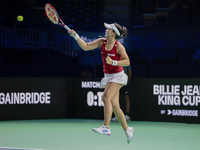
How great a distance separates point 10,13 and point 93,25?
4364mm

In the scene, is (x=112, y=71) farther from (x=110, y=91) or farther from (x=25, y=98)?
(x=25, y=98)

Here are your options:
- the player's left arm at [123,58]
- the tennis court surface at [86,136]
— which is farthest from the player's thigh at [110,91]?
the tennis court surface at [86,136]

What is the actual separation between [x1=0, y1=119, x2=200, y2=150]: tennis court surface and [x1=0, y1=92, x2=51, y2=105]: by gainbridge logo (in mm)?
549

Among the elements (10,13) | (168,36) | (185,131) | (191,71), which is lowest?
(185,131)

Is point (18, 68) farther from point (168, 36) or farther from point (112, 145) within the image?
point (112, 145)

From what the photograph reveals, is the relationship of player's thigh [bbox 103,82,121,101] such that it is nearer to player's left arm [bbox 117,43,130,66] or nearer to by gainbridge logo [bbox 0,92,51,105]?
player's left arm [bbox 117,43,130,66]

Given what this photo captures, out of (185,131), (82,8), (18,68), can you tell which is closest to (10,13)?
(82,8)

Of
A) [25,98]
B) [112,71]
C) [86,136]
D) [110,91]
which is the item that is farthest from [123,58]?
[25,98]

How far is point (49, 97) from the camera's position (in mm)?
9656

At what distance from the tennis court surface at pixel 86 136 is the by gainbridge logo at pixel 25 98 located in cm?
55

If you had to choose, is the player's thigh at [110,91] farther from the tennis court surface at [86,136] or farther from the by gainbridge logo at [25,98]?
the by gainbridge logo at [25,98]

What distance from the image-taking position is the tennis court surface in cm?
539

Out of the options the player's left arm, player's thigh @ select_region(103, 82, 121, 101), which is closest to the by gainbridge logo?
player's thigh @ select_region(103, 82, 121, 101)

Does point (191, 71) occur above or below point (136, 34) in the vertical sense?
below
